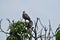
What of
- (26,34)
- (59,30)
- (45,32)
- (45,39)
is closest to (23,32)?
(26,34)

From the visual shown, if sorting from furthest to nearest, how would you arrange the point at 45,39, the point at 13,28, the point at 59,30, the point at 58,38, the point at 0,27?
the point at 45,39 → the point at 0,27 → the point at 13,28 → the point at 59,30 → the point at 58,38

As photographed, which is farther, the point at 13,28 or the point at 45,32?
the point at 45,32

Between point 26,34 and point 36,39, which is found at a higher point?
point 26,34

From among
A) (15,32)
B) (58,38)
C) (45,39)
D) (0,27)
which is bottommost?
(45,39)

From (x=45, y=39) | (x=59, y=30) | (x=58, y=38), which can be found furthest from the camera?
(x=45, y=39)

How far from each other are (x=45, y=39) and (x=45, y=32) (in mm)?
536

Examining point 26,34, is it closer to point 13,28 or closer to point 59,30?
point 13,28

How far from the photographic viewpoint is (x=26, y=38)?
3.67m

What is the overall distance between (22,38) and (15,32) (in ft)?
0.87

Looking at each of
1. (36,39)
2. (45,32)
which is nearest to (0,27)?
(36,39)

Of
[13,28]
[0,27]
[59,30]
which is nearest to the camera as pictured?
[59,30]

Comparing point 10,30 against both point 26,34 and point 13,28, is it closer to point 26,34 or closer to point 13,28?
point 13,28

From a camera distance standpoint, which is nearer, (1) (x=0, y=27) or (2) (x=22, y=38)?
(2) (x=22, y=38)

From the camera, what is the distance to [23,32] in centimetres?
366
